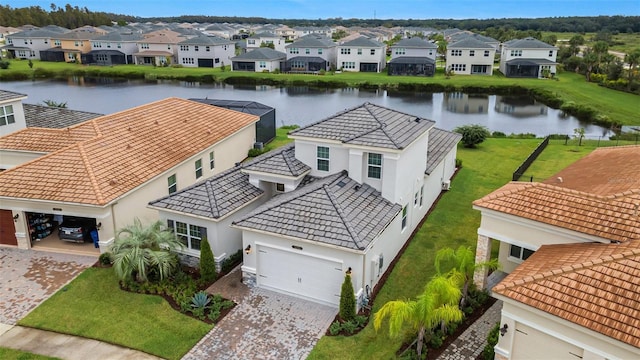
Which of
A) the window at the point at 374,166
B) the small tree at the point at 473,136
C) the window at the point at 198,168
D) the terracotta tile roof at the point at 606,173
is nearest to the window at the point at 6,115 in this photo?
the window at the point at 198,168

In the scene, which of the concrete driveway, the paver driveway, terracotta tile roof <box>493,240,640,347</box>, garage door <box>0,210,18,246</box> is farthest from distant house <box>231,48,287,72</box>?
terracotta tile roof <box>493,240,640,347</box>

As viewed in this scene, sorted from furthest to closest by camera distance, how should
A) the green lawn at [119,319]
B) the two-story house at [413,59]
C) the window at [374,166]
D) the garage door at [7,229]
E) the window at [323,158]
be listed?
1. the two-story house at [413,59]
2. the garage door at [7,229]
3. the window at [323,158]
4. the window at [374,166]
5. the green lawn at [119,319]

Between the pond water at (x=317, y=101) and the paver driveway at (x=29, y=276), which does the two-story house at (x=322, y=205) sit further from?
the pond water at (x=317, y=101)

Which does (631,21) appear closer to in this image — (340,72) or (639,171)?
(340,72)

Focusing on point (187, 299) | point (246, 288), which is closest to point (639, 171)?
point (246, 288)

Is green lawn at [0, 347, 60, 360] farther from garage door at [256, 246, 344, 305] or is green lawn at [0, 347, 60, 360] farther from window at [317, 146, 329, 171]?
window at [317, 146, 329, 171]

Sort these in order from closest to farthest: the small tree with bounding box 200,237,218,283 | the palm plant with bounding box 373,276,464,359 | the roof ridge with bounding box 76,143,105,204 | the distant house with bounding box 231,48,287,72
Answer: the palm plant with bounding box 373,276,464,359, the small tree with bounding box 200,237,218,283, the roof ridge with bounding box 76,143,105,204, the distant house with bounding box 231,48,287,72

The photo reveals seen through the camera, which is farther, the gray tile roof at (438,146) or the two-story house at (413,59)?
the two-story house at (413,59)
